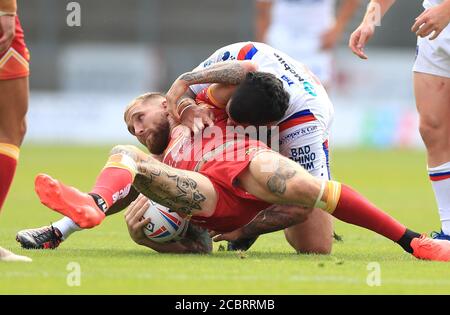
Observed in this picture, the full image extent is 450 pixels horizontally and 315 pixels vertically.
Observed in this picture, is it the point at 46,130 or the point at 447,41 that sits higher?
the point at 447,41

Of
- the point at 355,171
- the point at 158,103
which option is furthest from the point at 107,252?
the point at 355,171

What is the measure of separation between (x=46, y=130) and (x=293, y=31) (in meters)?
11.6

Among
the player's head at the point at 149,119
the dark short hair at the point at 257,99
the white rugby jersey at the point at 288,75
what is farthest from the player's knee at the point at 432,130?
the player's head at the point at 149,119

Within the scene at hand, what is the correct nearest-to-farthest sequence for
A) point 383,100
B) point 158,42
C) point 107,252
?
point 107,252, point 383,100, point 158,42

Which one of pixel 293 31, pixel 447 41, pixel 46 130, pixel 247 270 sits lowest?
pixel 46 130

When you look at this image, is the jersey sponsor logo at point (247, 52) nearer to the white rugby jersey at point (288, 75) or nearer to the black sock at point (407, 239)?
the white rugby jersey at point (288, 75)

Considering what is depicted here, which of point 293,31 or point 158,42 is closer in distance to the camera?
point 293,31

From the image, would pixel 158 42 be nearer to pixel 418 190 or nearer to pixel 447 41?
pixel 418 190

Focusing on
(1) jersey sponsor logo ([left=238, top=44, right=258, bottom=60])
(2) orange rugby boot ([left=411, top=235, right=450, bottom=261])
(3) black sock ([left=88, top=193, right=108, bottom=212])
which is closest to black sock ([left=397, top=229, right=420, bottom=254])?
(2) orange rugby boot ([left=411, top=235, right=450, bottom=261])

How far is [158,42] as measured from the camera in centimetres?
2870

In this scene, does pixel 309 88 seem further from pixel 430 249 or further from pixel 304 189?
pixel 430 249

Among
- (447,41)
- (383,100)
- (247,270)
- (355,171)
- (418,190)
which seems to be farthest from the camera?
(383,100)

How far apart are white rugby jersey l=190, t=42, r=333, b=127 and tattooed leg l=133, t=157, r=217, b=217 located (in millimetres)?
822

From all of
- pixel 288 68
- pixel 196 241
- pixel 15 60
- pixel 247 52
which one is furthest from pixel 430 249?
pixel 15 60
